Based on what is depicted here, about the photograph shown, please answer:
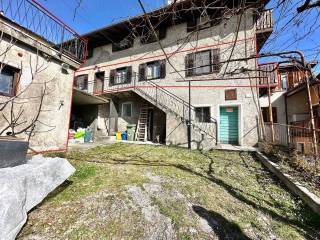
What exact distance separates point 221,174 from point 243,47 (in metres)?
7.80

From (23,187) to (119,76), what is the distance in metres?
12.1

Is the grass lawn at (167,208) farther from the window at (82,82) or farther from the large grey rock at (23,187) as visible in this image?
the window at (82,82)

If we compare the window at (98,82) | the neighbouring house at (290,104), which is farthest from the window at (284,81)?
the window at (98,82)

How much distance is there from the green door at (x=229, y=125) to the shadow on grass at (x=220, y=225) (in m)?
7.55

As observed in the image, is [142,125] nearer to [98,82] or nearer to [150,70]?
[150,70]

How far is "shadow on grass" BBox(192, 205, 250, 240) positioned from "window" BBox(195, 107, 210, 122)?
25.1 ft

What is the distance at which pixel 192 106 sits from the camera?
1042 centimetres

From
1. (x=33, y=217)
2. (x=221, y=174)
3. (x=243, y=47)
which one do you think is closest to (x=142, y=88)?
(x=243, y=47)

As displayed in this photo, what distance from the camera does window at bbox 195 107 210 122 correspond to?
10234 mm

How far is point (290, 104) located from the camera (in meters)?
11.4

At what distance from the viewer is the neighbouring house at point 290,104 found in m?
6.61

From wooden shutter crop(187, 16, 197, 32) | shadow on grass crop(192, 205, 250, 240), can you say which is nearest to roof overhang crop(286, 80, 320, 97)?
wooden shutter crop(187, 16, 197, 32)

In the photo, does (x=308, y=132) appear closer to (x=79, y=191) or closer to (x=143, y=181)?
(x=143, y=181)

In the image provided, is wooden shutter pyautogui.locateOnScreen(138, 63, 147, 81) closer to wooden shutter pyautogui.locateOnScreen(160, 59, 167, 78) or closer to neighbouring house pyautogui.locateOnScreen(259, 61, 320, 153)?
wooden shutter pyautogui.locateOnScreen(160, 59, 167, 78)
